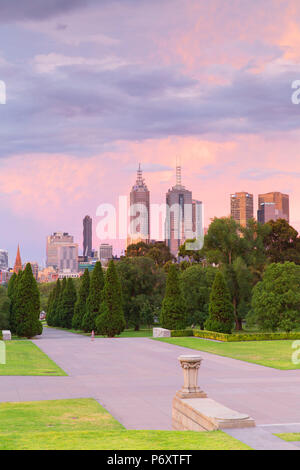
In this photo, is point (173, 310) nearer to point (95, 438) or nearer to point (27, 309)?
point (27, 309)

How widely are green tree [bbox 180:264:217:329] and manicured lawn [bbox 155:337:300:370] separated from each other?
43.9ft

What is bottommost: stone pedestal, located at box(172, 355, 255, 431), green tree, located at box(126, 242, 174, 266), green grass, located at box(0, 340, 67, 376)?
green grass, located at box(0, 340, 67, 376)

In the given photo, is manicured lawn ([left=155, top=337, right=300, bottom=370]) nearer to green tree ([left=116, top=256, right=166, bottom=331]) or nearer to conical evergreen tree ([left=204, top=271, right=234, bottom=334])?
conical evergreen tree ([left=204, top=271, right=234, bottom=334])

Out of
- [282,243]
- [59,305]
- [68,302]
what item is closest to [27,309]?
[68,302]

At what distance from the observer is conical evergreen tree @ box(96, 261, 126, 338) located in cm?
4500

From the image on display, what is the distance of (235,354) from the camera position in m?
29.4

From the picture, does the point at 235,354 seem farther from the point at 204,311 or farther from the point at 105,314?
the point at 204,311

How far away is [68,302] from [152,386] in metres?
48.7

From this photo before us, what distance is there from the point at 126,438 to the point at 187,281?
4450 cm

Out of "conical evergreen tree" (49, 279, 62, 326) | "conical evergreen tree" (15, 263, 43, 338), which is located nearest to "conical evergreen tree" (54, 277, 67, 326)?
"conical evergreen tree" (49, 279, 62, 326)

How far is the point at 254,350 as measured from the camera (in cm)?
3136

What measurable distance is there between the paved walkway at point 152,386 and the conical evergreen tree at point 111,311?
15633 millimetres

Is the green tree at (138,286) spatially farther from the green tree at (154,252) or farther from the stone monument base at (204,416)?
the stone monument base at (204,416)

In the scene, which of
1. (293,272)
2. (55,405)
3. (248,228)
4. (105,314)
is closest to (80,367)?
(55,405)
